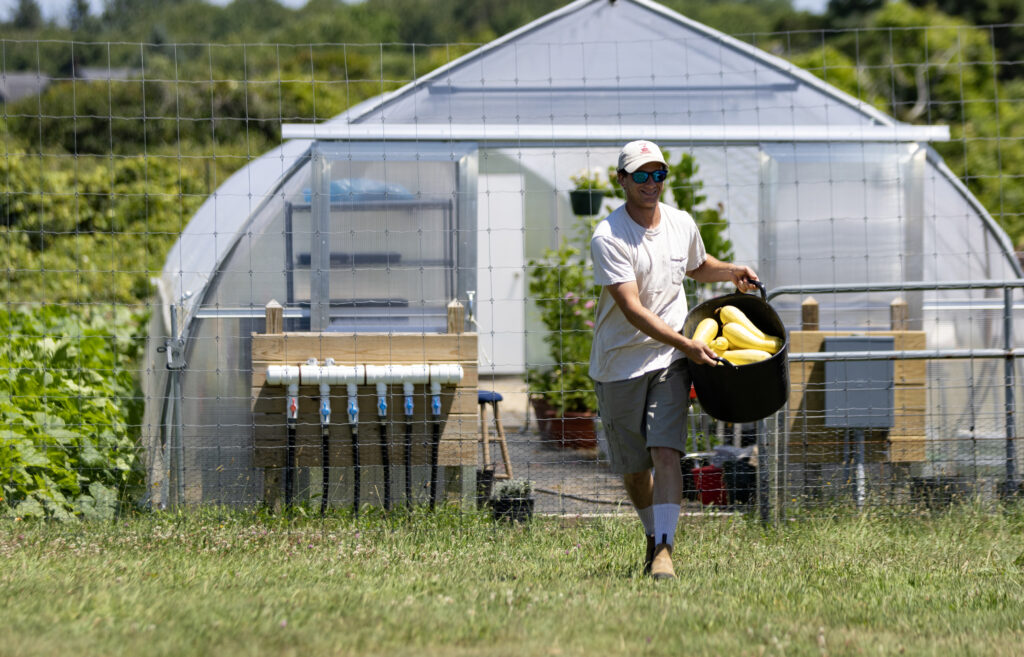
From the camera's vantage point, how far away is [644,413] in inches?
191

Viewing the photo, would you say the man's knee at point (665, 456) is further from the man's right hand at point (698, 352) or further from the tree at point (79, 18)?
the tree at point (79, 18)

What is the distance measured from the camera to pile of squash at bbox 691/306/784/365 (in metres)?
4.77

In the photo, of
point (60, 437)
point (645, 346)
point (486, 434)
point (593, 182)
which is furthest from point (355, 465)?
point (593, 182)

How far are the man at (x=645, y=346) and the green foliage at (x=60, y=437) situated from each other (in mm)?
2844

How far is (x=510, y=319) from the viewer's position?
41.9 ft

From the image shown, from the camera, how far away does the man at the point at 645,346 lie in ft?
15.4

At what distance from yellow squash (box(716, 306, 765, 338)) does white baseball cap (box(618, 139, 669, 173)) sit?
0.69 metres

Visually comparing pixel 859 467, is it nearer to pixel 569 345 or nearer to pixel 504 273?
pixel 569 345

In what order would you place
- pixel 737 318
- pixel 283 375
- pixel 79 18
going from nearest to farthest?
1. pixel 737 318
2. pixel 283 375
3. pixel 79 18

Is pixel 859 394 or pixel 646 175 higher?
pixel 646 175

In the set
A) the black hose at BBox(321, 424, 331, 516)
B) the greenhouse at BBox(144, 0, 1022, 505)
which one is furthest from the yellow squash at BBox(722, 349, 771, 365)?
the black hose at BBox(321, 424, 331, 516)

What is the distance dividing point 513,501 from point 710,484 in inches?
49.1

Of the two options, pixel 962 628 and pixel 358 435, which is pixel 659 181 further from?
pixel 358 435

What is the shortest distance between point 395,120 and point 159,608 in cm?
439
